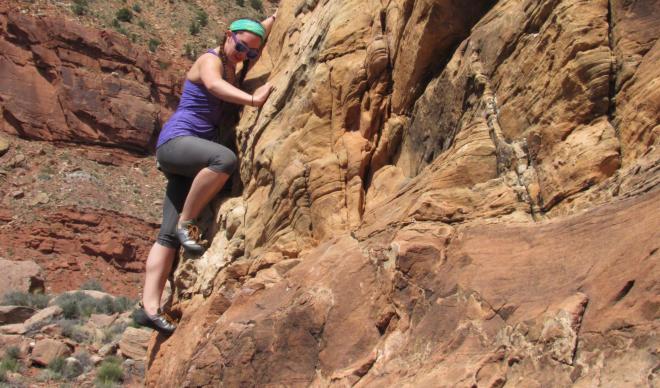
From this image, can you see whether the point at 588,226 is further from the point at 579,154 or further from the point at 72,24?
the point at 72,24

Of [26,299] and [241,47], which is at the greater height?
[241,47]

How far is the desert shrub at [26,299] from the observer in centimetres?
2044

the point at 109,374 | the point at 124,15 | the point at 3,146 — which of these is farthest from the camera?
the point at 124,15

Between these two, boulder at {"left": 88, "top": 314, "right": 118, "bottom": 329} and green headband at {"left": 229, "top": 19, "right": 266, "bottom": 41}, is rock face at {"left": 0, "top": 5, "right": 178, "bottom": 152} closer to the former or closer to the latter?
boulder at {"left": 88, "top": 314, "right": 118, "bottom": 329}

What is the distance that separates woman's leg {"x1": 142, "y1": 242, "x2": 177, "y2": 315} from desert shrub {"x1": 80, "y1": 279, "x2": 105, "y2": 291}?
24.1 metres

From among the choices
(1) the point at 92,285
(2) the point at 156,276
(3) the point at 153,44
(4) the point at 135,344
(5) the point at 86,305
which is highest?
(2) the point at 156,276

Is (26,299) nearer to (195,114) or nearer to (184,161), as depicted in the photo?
(195,114)

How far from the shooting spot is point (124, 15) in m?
43.2

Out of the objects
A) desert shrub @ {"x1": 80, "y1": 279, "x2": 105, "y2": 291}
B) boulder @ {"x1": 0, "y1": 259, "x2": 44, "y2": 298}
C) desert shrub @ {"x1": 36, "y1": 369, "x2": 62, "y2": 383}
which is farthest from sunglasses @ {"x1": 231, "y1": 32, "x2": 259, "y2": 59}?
desert shrub @ {"x1": 80, "y1": 279, "x2": 105, "y2": 291}

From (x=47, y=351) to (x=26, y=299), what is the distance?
7.67 m

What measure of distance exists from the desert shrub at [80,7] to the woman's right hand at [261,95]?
1458 inches

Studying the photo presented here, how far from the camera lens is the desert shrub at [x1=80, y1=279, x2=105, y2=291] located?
2970 cm

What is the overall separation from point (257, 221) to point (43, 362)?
30.1 ft

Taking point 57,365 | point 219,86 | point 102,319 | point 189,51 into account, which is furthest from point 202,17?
point 219,86
